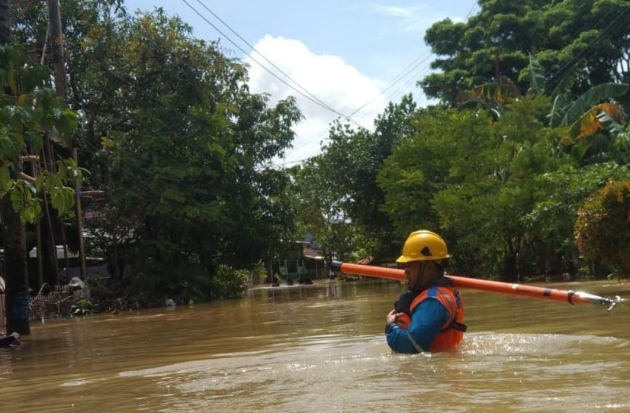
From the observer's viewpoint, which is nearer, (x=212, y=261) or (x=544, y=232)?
(x=544, y=232)

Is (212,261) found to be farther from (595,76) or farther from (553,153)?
(595,76)

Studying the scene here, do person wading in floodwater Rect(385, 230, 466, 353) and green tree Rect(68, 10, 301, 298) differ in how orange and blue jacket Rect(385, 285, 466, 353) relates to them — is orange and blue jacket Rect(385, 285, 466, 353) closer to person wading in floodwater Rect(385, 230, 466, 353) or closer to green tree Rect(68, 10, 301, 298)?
person wading in floodwater Rect(385, 230, 466, 353)

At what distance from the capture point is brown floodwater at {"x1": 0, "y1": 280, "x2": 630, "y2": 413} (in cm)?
522

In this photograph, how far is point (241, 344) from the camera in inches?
432

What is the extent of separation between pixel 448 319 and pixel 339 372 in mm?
928

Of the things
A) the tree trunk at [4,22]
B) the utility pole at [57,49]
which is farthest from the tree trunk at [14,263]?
the utility pole at [57,49]

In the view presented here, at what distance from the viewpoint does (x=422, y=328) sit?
22.1 feet

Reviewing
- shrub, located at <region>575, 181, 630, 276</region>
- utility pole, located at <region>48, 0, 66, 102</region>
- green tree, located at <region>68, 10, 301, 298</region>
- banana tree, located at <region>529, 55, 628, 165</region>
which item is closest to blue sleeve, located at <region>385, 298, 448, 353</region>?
shrub, located at <region>575, 181, 630, 276</region>

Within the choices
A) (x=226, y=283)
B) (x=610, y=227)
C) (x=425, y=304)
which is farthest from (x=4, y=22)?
(x=226, y=283)

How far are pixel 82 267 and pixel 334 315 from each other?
12.0 m

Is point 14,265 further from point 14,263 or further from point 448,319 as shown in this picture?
point 448,319

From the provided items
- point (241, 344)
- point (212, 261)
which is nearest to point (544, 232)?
point (212, 261)

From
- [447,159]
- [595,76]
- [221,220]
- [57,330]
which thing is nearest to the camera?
[57,330]

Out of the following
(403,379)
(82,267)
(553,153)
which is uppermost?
(553,153)
